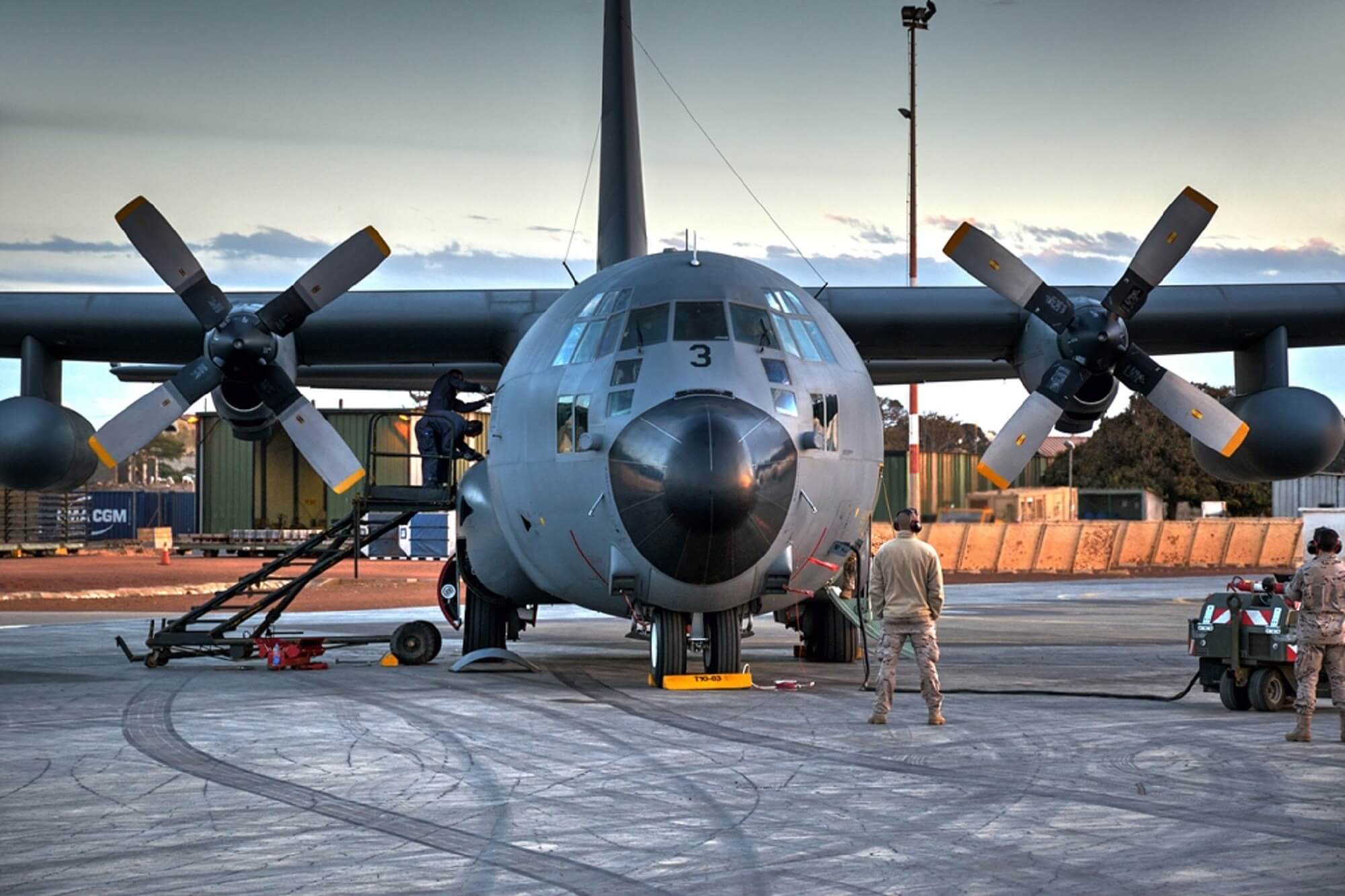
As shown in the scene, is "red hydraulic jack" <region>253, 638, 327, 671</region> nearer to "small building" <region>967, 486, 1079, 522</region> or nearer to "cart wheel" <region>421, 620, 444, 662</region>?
"cart wheel" <region>421, 620, 444, 662</region>

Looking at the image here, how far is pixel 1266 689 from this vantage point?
40.8 feet

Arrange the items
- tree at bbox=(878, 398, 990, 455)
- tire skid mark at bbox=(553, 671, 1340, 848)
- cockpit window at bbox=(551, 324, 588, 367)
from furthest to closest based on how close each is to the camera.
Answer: tree at bbox=(878, 398, 990, 455) → cockpit window at bbox=(551, 324, 588, 367) → tire skid mark at bbox=(553, 671, 1340, 848)

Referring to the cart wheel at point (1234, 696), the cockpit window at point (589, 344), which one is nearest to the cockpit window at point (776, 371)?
the cockpit window at point (589, 344)

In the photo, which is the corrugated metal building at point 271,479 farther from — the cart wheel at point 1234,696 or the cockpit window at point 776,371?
the cart wheel at point 1234,696

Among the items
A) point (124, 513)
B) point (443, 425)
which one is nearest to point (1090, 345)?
point (443, 425)

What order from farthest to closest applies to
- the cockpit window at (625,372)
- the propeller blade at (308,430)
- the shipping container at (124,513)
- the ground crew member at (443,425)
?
the shipping container at (124,513), the ground crew member at (443,425), the propeller blade at (308,430), the cockpit window at (625,372)

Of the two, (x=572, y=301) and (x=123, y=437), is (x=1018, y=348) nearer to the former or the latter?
(x=572, y=301)

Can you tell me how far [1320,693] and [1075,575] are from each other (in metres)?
34.7

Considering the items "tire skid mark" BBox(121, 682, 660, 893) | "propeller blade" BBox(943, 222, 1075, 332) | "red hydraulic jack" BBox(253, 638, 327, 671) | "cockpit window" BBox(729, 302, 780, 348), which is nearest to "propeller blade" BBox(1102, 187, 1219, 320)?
"propeller blade" BBox(943, 222, 1075, 332)

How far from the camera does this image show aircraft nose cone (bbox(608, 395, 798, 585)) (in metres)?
11.9

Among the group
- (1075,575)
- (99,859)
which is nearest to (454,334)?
(99,859)

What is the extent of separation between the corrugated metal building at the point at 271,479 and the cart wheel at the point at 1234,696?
38486mm

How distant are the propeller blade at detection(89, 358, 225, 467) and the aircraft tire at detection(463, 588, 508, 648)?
3.76 metres

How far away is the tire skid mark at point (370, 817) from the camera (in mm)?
6340
